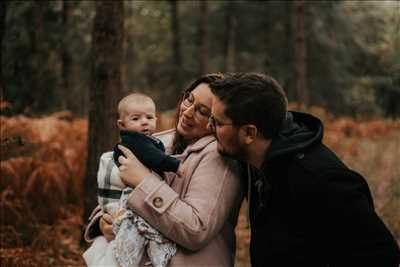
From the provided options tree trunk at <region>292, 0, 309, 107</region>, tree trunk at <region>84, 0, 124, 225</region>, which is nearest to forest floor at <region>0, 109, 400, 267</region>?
tree trunk at <region>84, 0, 124, 225</region>

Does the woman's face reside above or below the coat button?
above

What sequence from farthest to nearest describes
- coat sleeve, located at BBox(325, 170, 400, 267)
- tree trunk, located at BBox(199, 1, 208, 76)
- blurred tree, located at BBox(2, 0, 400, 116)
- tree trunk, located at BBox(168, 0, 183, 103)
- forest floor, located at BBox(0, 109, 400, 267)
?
tree trunk, located at BBox(168, 0, 183, 103), tree trunk, located at BBox(199, 1, 208, 76), blurred tree, located at BBox(2, 0, 400, 116), forest floor, located at BBox(0, 109, 400, 267), coat sleeve, located at BBox(325, 170, 400, 267)

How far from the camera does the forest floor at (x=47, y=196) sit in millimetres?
6379

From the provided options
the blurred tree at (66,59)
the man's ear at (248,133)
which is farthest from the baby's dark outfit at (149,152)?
the blurred tree at (66,59)

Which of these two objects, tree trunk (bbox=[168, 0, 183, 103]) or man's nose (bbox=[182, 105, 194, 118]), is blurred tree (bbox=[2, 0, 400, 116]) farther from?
man's nose (bbox=[182, 105, 194, 118])

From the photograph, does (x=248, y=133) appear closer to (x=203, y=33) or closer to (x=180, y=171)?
(x=180, y=171)

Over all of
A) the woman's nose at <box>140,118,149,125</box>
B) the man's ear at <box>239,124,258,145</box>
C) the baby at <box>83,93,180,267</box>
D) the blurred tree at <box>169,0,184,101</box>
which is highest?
the man's ear at <box>239,124,258,145</box>

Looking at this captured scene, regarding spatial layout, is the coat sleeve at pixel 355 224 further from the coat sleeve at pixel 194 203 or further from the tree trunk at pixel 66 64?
the tree trunk at pixel 66 64

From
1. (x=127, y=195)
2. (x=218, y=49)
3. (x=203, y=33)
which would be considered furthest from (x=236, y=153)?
(x=218, y=49)

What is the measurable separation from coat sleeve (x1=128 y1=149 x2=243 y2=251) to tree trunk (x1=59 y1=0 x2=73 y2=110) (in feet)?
45.8

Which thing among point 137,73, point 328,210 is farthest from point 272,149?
point 137,73

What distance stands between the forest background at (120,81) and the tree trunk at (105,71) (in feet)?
0.04

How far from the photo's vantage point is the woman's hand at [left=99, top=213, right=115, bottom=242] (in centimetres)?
322

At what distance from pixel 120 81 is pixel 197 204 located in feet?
12.2
